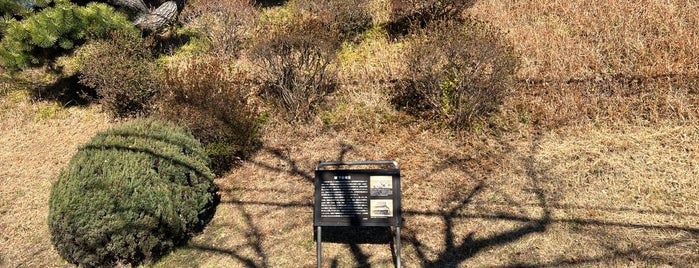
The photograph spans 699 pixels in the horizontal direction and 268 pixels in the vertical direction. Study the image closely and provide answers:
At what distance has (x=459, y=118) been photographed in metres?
6.11

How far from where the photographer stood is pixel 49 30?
7328 mm

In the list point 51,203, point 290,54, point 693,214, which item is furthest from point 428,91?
point 51,203

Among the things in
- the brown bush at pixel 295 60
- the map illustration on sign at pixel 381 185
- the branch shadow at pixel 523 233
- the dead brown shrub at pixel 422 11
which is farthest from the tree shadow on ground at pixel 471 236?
the dead brown shrub at pixel 422 11

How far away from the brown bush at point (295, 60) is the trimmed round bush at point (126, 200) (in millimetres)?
2084

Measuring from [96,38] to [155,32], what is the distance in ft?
5.80

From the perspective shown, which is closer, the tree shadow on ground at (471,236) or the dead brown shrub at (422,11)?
the tree shadow on ground at (471,236)

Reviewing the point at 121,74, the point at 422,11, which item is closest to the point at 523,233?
the point at 422,11

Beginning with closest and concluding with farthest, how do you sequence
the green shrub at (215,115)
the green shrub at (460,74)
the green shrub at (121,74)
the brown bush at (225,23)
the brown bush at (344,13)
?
1. the green shrub at (460,74)
2. the green shrub at (215,115)
3. the green shrub at (121,74)
4. the brown bush at (225,23)
5. the brown bush at (344,13)

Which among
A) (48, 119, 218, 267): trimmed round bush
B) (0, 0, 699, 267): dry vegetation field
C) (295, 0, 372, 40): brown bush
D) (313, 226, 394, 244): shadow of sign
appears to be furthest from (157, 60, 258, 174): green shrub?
(295, 0, 372, 40): brown bush

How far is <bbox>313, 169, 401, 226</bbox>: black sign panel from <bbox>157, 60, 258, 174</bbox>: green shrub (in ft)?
7.85

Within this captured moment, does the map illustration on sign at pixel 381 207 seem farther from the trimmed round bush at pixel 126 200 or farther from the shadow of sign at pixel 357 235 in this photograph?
the trimmed round bush at pixel 126 200

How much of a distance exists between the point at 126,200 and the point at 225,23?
5438 mm

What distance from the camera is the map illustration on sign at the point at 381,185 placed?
4094 mm

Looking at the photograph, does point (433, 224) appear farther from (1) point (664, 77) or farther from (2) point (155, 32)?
(2) point (155, 32)
